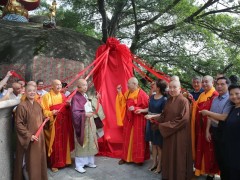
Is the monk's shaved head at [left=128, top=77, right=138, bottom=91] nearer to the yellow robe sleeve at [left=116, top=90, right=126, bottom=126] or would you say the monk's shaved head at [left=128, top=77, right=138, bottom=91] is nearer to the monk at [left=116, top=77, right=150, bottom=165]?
the monk at [left=116, top=77, right=150, bottom=165]

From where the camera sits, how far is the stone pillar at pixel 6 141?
3.76 metres

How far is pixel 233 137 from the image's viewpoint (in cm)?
351

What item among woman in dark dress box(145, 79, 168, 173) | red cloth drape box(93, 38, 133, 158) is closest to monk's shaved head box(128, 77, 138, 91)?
woman in dark dress box(145, 79, 168, 173)

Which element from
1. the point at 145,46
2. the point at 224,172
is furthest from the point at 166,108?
the point at 145,46

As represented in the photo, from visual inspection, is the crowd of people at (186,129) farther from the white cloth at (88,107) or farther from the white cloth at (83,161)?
the white cloth at (88,107)

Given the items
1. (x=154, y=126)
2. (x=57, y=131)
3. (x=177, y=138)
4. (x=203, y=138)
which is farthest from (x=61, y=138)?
(x=203, y=138)

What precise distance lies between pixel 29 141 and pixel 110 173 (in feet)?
5.62

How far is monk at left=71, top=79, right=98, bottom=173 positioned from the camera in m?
4.98

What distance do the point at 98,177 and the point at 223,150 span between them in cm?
219

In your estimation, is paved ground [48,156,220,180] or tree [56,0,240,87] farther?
tree [56,0,240,87]

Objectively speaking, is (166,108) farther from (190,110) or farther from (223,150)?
(223,150)

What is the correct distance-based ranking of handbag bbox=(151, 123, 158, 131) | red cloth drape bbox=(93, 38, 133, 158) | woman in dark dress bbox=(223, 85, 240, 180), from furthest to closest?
1. red cloth drape bbox=(93, 38, 133, 158)
2. handbag bbox=(151, 123, 158, 131)
3. woman in dark dress bbox=(223, 85, 240, 180)

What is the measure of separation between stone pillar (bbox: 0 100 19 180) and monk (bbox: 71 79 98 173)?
1.18 metres

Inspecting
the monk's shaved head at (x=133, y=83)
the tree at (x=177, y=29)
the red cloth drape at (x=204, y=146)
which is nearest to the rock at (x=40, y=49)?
the tree at (x=177, y=29)
